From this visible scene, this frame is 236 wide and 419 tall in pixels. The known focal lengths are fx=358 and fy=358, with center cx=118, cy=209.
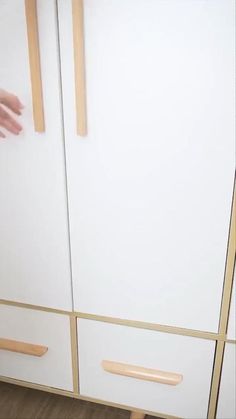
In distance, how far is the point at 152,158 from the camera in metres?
0.84

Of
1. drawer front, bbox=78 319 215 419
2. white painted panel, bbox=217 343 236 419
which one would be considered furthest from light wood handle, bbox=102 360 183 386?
white painted panel, bbox=217 343 236 419

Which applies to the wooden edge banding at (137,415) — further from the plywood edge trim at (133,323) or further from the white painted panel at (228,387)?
the plywood edge trim at (133,323)

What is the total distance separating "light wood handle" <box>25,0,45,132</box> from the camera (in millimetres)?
791

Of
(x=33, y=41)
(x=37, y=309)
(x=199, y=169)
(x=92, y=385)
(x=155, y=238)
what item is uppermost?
(x=33, y=41)

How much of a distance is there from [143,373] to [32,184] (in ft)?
2.02

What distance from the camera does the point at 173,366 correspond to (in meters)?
1.01

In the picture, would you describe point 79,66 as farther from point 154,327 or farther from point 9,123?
point 154,327

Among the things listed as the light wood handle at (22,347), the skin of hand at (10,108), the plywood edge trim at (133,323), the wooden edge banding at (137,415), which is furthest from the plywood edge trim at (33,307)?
the skin of hand at (10,108)

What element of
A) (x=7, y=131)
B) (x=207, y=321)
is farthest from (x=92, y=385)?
(x=7, y=131)

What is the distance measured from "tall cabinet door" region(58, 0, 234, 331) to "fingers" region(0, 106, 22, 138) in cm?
13

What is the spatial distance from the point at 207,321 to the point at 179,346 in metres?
0.11

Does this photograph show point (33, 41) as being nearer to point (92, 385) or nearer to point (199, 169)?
point (199, 169)

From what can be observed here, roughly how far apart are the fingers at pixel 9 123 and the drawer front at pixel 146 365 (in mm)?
564

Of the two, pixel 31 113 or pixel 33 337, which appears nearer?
pixel 31 113
